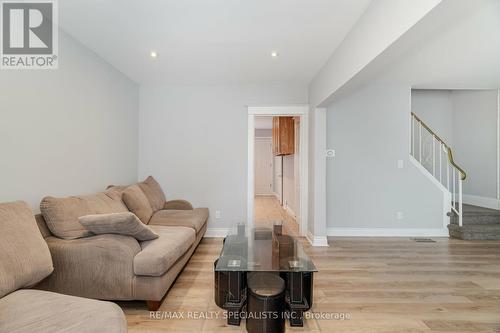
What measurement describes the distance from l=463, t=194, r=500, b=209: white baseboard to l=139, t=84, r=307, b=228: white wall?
15.8 feet

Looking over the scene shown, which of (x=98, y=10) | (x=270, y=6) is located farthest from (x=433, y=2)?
(x=98, y=10)

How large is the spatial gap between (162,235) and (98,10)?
214cm

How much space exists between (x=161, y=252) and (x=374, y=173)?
359 cm

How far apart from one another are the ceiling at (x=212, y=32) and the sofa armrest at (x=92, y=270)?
6.53 feet

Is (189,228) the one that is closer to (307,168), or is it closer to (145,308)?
(145,308)

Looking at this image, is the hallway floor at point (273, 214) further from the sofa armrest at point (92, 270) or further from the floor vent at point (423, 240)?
the sofa armrest at point (92, 270)

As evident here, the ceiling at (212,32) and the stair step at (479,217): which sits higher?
the ceiling at (212,32)

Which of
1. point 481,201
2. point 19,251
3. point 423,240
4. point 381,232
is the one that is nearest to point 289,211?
point 381,232

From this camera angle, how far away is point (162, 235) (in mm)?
2508

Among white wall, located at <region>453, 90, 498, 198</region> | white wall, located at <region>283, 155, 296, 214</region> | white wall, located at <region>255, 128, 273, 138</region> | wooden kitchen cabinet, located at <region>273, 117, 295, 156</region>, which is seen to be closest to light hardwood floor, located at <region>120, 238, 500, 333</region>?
white wall, located at <region>453, 90, 498, 198</region>

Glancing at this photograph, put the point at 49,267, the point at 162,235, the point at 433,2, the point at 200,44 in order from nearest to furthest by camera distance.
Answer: the point at 433,2 < the point at 49,267 < the point at 162,235 < the point at 200,44

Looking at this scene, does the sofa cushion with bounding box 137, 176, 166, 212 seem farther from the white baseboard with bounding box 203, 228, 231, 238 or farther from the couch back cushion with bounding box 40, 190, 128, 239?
the couch back cushion with bounding box 40, 190, 128, 239

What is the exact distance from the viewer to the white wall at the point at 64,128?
1.98m

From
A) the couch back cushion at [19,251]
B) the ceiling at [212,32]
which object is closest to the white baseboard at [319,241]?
the ceiling at [212,32]
